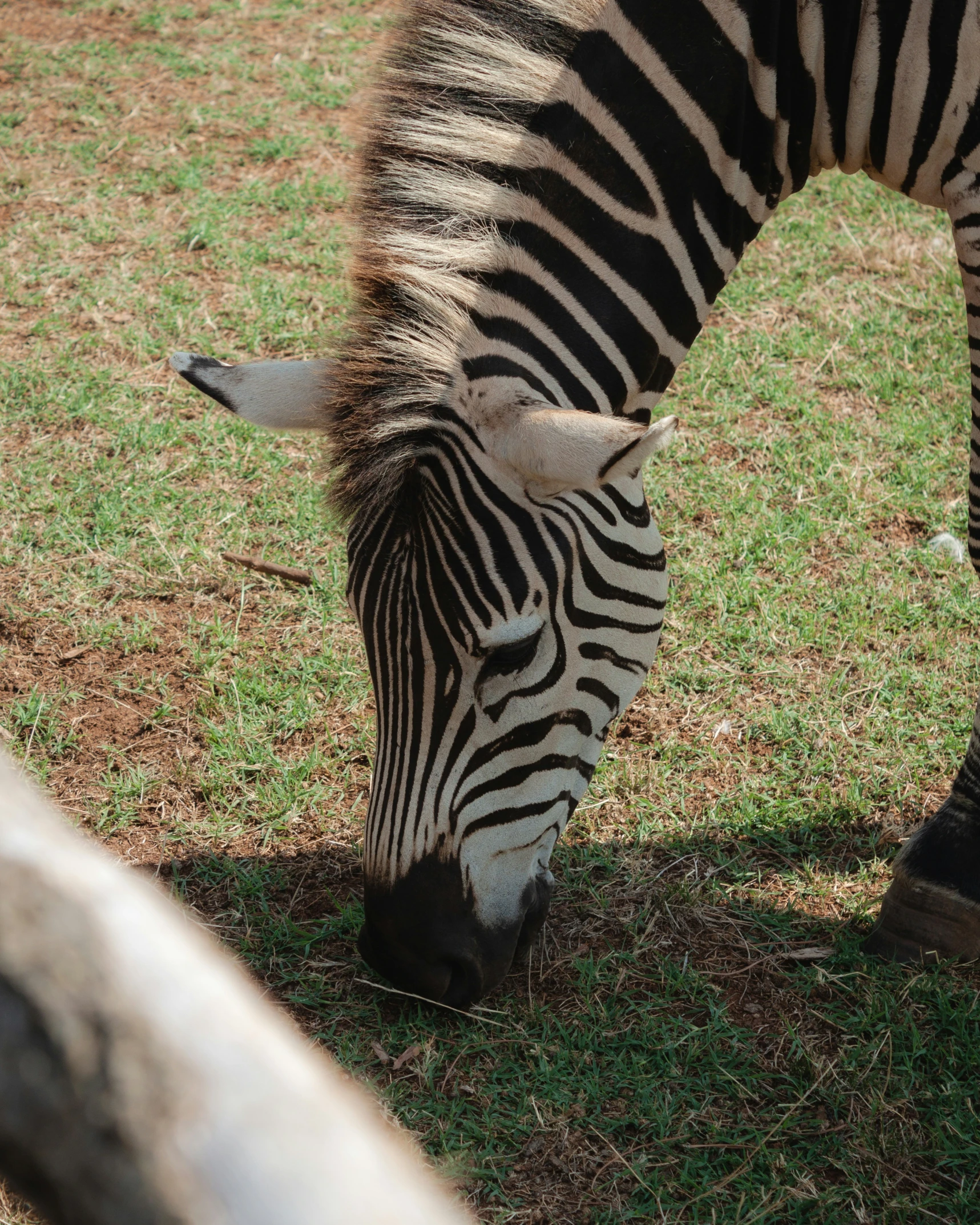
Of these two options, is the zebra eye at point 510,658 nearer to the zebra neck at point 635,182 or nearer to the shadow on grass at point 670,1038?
the zebra neck at point 635,182

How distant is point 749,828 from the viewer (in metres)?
3.84

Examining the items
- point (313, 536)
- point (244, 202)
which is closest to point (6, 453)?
point (313, 536)

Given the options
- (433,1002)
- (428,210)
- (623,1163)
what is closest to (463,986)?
(433,1002)

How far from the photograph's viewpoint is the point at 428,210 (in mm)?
2711

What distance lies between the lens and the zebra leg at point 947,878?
10.9 ft

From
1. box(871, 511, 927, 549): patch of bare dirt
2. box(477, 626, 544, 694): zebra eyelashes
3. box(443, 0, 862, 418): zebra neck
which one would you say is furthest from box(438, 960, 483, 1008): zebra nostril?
box(871, 511, 927, 549): patch of bare dirt

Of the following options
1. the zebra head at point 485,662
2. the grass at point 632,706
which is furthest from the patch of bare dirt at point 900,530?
the zebra head at point 485,662

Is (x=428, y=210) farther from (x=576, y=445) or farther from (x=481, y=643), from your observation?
(x=481, y=643)

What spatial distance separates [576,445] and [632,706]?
7.03ft

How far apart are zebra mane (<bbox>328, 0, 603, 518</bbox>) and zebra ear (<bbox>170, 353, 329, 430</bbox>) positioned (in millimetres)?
201

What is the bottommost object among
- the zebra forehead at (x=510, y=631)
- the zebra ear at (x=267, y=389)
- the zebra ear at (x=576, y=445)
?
the zebra forehead at (x=510, y=631)

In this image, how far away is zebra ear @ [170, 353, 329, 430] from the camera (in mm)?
2893

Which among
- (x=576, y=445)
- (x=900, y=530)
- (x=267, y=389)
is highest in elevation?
(x=576, y=445)

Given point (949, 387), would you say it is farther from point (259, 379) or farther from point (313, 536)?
point (259, 379)
